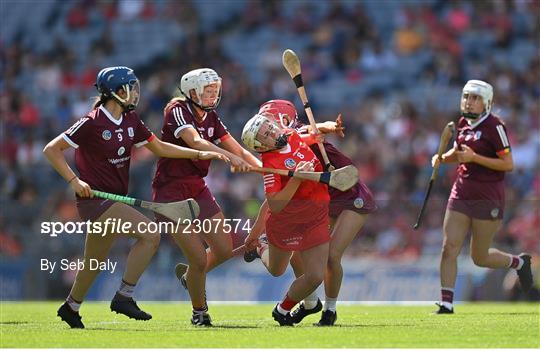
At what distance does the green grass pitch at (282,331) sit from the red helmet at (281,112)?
1925 mm

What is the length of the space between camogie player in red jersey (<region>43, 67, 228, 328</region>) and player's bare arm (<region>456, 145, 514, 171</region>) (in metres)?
3.33

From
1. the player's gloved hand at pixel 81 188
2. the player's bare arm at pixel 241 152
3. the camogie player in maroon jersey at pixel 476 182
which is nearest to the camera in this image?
the player's gloved hand at pixel 81 188

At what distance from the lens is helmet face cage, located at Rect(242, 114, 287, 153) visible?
1145 centimetres

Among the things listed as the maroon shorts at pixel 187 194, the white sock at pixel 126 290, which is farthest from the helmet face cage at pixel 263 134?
the white sock at pixel 126 290

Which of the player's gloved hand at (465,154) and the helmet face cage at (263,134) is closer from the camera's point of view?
→ the helmet face cage at (263,134)

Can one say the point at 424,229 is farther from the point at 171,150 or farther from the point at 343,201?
the point at 171,150

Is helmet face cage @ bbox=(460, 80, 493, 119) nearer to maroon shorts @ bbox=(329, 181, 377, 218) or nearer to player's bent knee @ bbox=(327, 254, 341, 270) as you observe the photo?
maroon shorts @ bbox=(329, 181, 377, 218)

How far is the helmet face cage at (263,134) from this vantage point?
11.4 m

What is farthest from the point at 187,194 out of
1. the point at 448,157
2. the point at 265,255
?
the point at 448,157

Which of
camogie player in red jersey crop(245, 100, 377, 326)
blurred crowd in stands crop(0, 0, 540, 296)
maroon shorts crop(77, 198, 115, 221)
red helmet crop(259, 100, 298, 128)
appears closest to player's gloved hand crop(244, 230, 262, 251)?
camogie player in red jersey crop(245, 100, 377, 326)

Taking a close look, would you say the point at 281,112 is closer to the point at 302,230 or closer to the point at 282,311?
the point at 302,230

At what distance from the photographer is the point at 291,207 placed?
1167cm

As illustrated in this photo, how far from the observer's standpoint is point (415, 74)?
84.5 ft

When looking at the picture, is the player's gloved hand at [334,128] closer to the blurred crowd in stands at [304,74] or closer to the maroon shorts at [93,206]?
the maroon shorts at [93,206]
